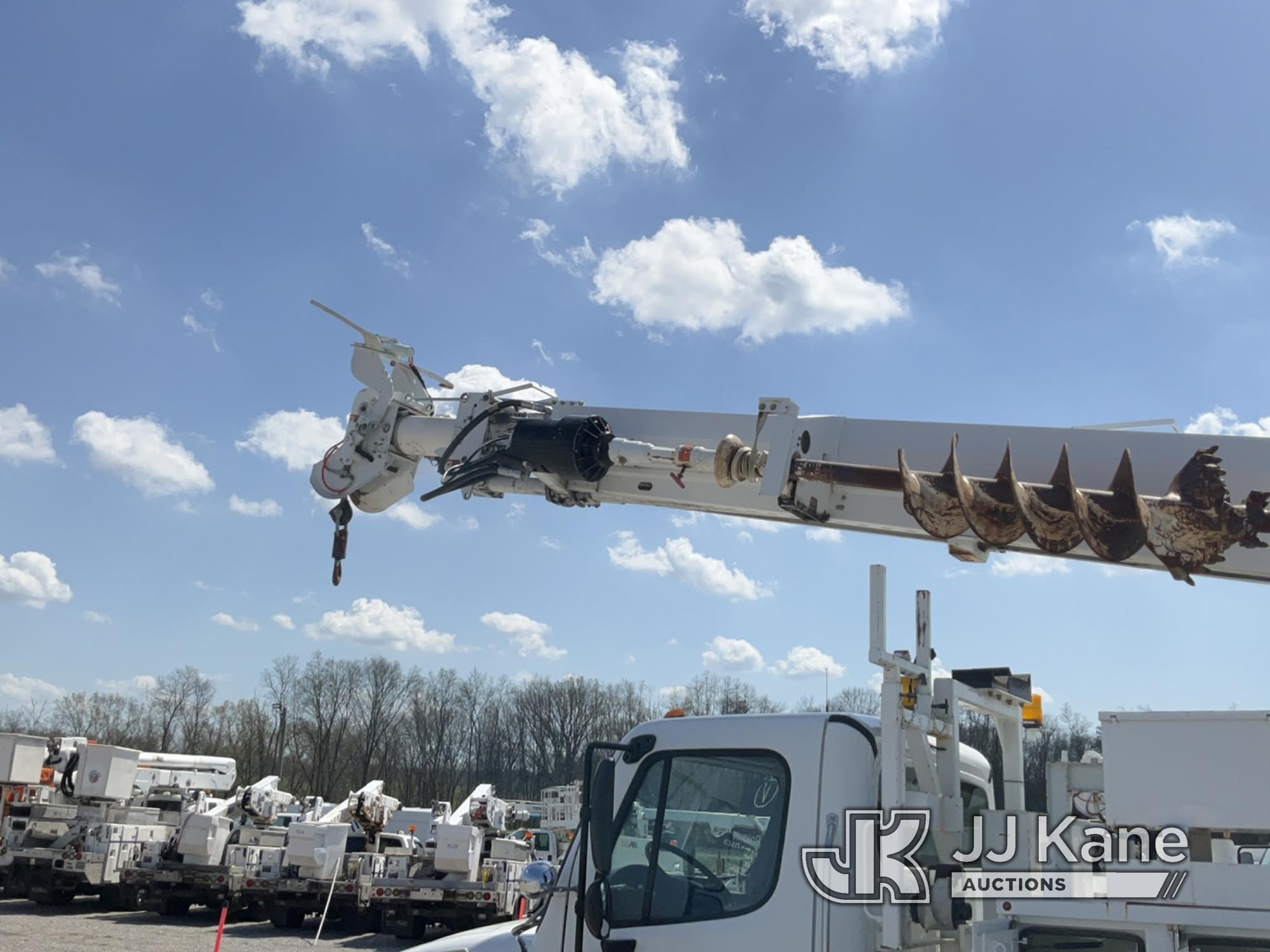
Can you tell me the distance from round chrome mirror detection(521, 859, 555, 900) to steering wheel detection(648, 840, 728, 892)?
603 mm

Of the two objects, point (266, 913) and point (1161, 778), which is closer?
point (1161, 778)

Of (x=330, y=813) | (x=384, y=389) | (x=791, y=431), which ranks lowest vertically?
(x=330, y=813)

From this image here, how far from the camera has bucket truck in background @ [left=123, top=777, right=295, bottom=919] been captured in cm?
2170

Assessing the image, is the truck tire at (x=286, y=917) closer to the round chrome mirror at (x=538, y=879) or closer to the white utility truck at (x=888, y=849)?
the round chrome mirror at (x=538, y=879)

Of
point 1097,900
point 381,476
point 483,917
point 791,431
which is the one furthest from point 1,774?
point 1097,900

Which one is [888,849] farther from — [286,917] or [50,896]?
[50,896]

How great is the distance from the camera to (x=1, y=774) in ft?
76.8

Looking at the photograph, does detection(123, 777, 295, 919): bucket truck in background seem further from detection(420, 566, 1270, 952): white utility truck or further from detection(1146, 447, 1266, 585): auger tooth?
detection(1146, 447, 1266, 585): auger tooth

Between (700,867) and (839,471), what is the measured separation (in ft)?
6.90

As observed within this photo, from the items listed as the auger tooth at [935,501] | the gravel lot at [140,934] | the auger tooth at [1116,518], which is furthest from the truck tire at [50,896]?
the auger tooth at [1116,518]

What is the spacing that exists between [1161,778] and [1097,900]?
0.56 metres

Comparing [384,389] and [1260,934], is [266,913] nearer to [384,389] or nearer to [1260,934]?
[384,389]

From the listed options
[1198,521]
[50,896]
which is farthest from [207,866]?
[1198,521]

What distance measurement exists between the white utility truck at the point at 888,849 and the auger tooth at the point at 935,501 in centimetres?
41
